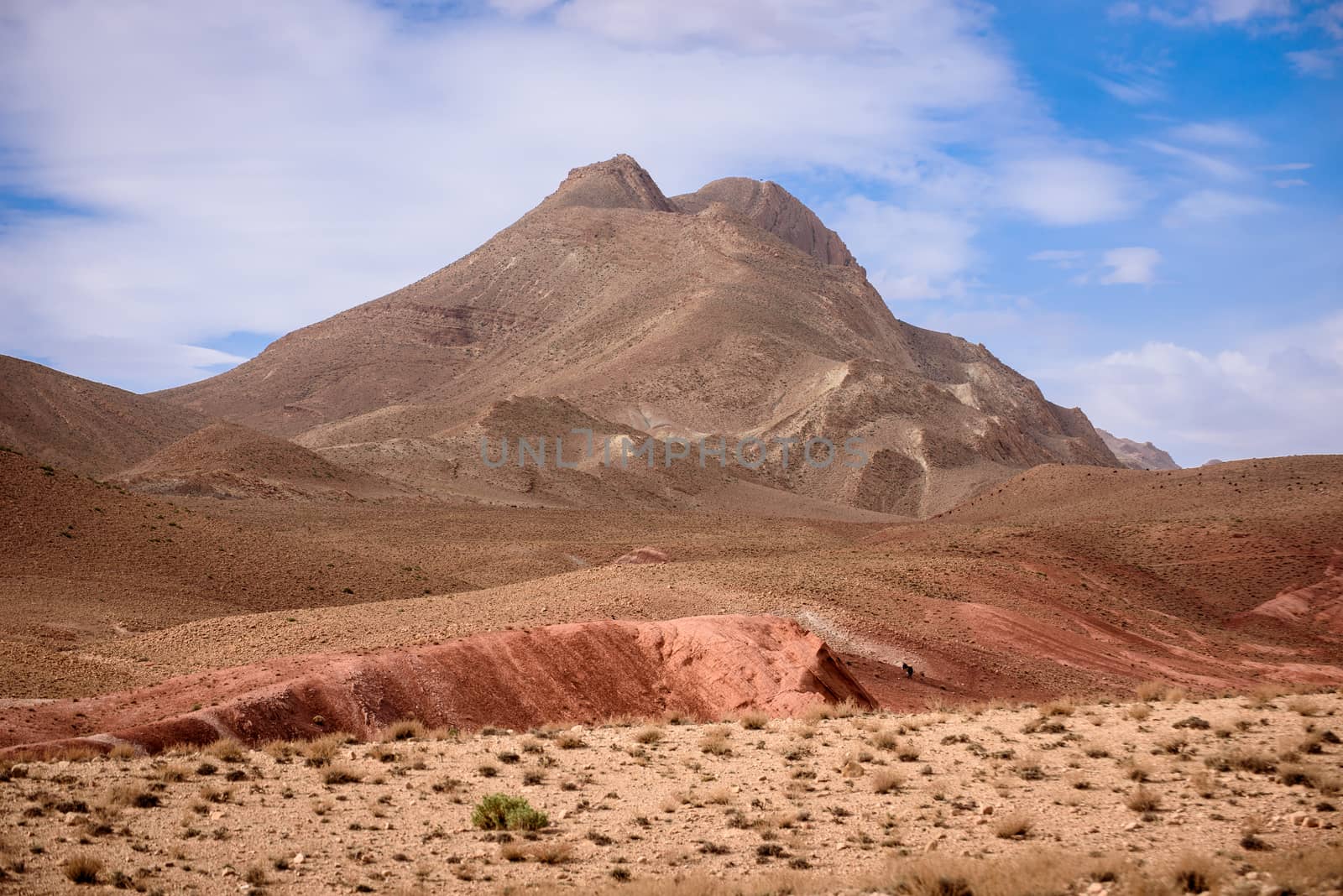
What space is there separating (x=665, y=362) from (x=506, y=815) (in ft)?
329

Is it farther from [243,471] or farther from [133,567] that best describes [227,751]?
[243,471]

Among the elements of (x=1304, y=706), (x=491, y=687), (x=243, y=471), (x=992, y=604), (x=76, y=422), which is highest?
(x=76, y=422)

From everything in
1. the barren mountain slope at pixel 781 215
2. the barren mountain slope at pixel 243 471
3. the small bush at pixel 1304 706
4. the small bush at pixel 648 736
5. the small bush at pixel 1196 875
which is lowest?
the small bush at pixel 648 736

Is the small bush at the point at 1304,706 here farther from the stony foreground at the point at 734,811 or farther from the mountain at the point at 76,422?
the mountain at the point at 76,422

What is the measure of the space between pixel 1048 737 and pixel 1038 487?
56123mm

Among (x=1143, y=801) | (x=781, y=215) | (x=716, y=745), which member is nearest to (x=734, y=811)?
(x=716, y=745)

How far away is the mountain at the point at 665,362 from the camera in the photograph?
97500 mm

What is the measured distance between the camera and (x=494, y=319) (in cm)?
14075

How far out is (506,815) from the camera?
10695 mm

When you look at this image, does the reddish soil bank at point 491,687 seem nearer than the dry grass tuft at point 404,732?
No

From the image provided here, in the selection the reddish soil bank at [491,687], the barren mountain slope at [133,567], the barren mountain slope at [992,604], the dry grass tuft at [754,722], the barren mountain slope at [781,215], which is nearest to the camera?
the dry grass tuft at [754,722]

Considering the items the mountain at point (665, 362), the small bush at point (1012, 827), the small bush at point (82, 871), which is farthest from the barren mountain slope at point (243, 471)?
the small bush at point (1012, 827)

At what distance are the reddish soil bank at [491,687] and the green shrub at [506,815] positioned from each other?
20.5ft

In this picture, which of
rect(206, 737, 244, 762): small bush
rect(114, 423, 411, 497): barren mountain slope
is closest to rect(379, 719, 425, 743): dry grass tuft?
rect(206, 737, 244, 762): small bush
